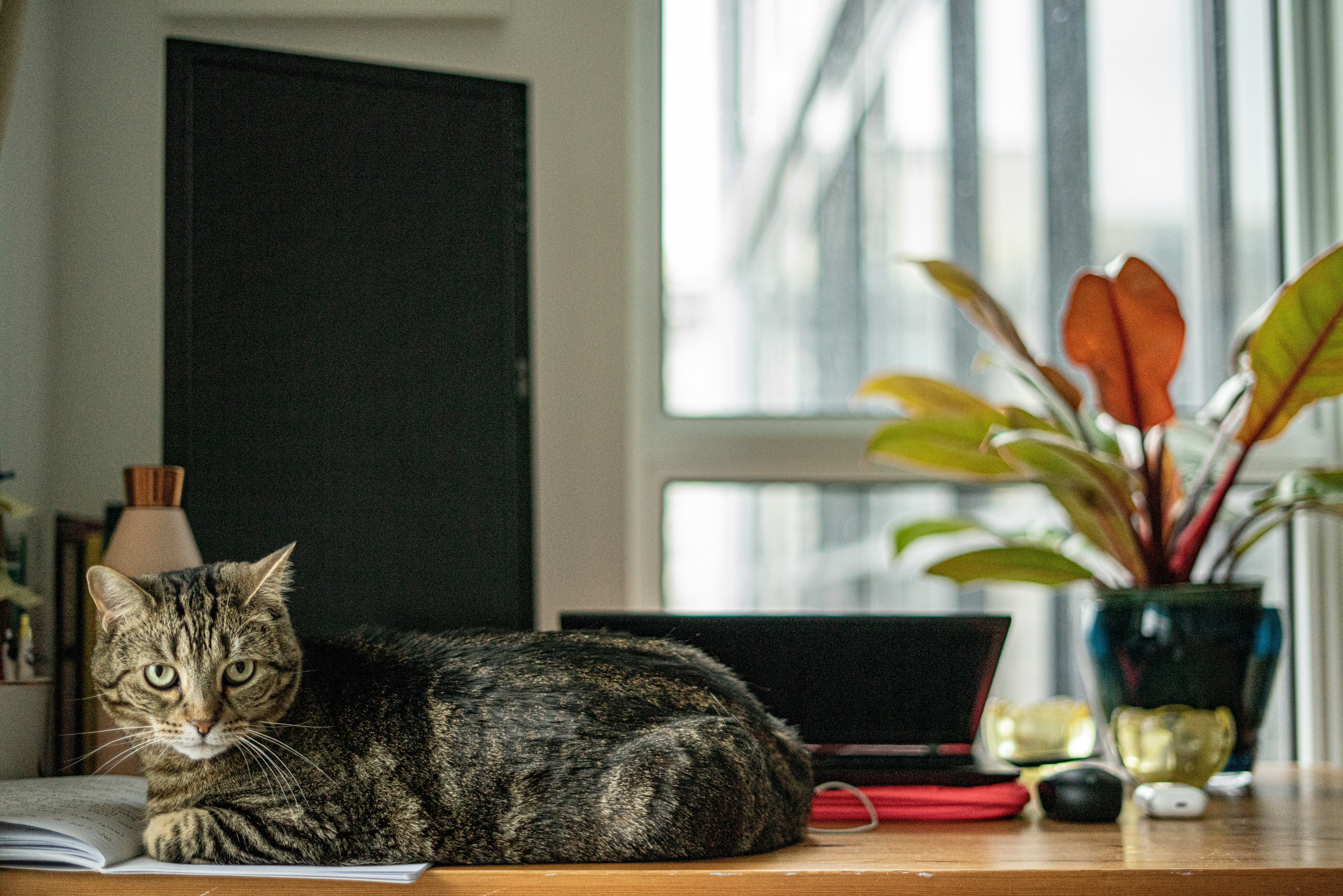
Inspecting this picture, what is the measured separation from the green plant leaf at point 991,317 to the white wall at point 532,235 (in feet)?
1.49

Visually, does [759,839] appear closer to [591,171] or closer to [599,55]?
[591,171]

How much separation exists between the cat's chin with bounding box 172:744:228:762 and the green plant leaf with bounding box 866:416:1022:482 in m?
0.83

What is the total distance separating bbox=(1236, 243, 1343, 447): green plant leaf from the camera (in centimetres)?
120

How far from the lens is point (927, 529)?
56.6 inches

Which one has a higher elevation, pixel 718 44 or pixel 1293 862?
pixel 718 44

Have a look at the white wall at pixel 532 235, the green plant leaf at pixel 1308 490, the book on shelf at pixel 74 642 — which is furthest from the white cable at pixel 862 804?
the book on shelf at pixel 74 642

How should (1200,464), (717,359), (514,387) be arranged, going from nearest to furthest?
1. (514,387)
2. (1200,464)
3. (717,359)

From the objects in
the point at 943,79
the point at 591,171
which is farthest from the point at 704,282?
the point at 943,79

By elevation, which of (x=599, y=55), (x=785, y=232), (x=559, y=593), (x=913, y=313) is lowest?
(x=559, y=593)

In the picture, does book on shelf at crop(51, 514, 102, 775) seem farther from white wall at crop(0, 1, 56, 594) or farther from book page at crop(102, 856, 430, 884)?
book page at crop(102, 856, 430, 884)

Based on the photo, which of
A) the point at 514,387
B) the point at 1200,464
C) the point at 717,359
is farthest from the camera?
the point at 717,359

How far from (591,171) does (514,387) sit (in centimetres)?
48

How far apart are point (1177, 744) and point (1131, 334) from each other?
1.52 feet

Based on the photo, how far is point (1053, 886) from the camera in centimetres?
82
